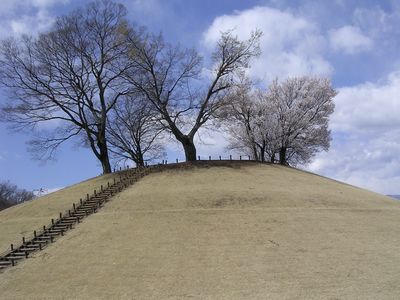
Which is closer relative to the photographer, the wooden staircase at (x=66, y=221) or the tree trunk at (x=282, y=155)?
the wooden staircase at (x=66, y=221)

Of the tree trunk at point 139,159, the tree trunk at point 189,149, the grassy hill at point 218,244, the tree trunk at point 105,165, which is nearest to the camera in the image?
the grassy hill at point 218,244

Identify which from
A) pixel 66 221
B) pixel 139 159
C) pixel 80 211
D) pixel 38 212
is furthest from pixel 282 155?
pixel 66 221

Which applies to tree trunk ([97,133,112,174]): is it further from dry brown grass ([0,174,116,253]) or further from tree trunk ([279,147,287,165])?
tree trunk ([279,147,287,165])

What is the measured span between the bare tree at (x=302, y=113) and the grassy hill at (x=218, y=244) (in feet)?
47.2

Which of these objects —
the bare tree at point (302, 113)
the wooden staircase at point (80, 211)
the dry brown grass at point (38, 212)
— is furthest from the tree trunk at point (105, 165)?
the bare tree at point (302, 113)

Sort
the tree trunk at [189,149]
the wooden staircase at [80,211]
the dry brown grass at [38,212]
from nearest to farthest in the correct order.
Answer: the wooden staircase at [80,211] → the dry brown grass at [38,212] → the tree trunk at [189,149]

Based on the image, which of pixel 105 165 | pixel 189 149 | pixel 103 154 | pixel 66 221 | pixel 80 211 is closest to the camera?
pixel 66 221

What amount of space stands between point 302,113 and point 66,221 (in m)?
29.7

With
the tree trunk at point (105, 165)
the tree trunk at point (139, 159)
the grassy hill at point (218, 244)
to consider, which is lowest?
the grassy hill at point (218, 244)

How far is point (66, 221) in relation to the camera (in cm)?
2892

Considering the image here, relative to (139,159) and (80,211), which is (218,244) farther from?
(139,159)

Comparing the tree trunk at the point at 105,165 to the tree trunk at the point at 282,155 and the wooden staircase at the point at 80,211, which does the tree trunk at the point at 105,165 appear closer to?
the wooden staircase at the point at 80,211

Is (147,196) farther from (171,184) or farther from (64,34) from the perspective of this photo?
(64,34)

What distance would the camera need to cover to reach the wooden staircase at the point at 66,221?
2397 cm
